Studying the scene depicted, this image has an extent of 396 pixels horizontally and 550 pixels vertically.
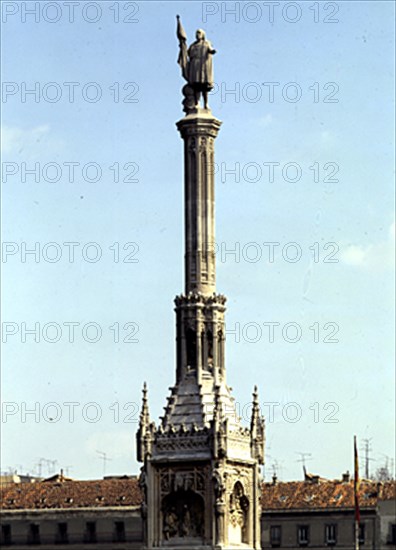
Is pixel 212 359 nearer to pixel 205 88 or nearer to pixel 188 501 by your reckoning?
pixel 188 501

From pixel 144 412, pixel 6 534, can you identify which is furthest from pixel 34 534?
pixel 144 412

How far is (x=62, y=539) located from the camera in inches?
4557

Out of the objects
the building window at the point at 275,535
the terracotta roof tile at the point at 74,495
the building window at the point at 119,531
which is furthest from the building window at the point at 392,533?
the building window at the point at 119,531

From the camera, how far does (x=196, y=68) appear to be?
74562 mm

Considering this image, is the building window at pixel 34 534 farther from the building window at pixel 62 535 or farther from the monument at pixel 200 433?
the monument at pixel 200 433

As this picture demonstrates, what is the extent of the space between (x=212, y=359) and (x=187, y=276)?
3248 millimetres

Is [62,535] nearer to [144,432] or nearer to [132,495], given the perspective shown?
[132,495]

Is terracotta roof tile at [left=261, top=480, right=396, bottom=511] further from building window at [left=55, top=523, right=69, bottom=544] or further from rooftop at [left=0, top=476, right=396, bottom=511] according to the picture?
building window at [left=55, top=523, right=69, bottom=544]

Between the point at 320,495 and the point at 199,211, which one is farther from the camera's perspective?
the point at 320,495

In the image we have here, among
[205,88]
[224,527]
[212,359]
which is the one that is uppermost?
[205,88]

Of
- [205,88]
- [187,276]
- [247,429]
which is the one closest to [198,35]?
[205,88]

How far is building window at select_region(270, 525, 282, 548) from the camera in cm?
11400

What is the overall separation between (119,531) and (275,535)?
874cm

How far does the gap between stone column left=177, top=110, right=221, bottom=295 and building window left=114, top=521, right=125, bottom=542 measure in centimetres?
4337
